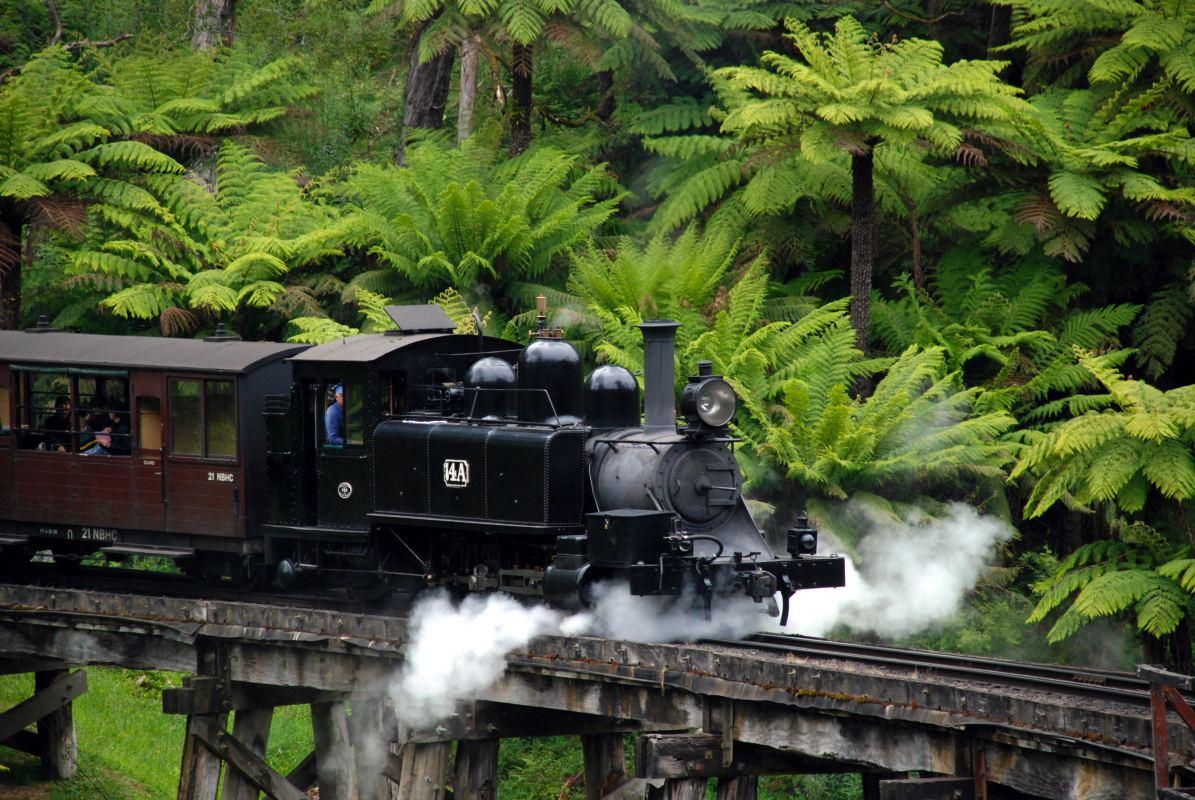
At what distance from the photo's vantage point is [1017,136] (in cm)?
1688

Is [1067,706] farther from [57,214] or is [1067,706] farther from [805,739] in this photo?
[57,214]

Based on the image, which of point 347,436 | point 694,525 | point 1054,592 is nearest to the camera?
point 694,525

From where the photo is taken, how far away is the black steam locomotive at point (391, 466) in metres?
11.4

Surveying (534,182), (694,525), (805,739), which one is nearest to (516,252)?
A: (534,182)

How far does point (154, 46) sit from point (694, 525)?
16.6 m

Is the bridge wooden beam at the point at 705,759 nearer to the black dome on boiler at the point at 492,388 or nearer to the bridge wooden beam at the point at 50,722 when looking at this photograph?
the black dome on boiler at the point at 492,388

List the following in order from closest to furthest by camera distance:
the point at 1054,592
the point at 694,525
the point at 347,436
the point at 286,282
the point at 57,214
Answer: the point at 694,525
the point at 347,436
the point at 1054,592
the point at 57,214
the point at 286,282

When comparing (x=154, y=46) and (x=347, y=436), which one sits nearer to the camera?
(x=347, y=436)

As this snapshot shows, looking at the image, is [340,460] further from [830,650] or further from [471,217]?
[471,217]

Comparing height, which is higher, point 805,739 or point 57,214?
point 57,214

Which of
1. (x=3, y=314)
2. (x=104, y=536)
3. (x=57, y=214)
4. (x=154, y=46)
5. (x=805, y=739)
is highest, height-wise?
(x=154, y=46)

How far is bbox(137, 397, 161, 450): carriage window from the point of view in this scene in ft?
45.9

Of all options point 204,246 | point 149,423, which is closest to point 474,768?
point 149,423

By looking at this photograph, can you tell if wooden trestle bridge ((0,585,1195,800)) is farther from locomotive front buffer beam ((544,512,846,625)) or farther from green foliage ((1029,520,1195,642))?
green foliage ((1029,520,1195,642))
